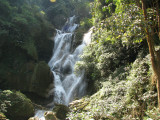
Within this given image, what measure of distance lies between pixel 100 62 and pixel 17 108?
606 centimetres

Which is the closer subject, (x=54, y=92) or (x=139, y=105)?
(x=139, y=105)

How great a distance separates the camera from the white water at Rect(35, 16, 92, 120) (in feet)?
39.4

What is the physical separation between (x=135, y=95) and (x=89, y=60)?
6207 mm

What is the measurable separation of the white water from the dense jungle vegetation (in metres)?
0.83

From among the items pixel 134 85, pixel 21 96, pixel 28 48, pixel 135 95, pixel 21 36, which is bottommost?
pixel 135 95

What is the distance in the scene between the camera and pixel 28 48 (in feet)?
48.8

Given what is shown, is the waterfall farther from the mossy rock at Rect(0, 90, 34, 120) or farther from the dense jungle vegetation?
the mossy rock at Rect(0, 90, 34, 120)

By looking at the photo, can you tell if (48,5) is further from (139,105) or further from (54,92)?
(139,105)

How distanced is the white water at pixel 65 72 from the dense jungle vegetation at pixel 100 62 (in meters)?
0.83

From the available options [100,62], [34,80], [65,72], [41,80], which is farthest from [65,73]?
[100,62]

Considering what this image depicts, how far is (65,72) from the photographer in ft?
48.9

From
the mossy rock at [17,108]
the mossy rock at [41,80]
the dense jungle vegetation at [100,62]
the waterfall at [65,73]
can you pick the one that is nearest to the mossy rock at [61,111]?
Answer: the dense jungle vegetation at [100,62]

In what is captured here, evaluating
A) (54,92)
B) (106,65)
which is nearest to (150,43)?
(106,65)

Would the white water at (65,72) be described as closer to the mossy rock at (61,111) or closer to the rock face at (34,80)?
the rock face at (34,80)
